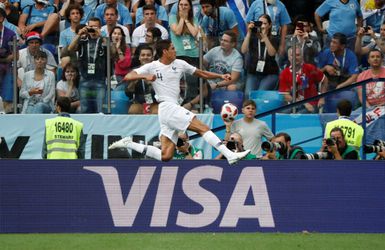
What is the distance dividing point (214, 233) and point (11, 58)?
5.84m

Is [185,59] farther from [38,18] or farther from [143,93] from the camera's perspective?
[38,18]

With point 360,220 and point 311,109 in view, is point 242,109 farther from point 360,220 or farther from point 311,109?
point 360,220

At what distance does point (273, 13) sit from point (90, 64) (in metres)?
3.60

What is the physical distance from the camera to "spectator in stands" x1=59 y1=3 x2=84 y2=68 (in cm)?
1805

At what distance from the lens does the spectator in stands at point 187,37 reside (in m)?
18.0

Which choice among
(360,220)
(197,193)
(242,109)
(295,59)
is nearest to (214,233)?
(197,193)

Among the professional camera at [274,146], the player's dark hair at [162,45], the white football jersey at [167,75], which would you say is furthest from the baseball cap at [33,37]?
the professional camera at [274,146]

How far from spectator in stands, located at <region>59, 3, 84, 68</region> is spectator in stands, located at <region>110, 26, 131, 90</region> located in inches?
30.1

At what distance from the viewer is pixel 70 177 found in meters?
14.4

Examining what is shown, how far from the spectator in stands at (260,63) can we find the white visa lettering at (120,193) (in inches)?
153

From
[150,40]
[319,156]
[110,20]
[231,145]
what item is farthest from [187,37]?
[319,156]

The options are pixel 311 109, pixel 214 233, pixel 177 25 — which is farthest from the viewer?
pixel 177 25

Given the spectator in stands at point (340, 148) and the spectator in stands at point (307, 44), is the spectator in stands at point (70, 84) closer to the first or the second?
the spectator in stands at point (307, 44)

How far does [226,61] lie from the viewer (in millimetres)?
17875
